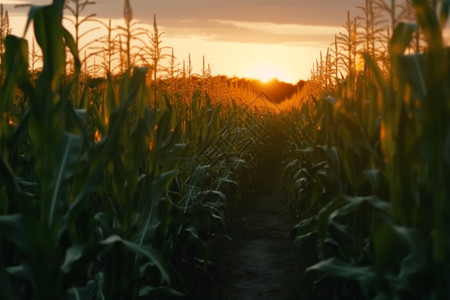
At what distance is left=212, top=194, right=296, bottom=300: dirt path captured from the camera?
221 inches

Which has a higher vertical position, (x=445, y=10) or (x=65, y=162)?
(x=445, y=10)

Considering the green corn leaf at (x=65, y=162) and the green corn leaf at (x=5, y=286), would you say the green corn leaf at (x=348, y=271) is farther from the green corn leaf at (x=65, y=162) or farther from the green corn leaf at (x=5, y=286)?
the green corn leaf at (x=5, y=286)

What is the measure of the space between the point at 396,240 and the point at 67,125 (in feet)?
5.63

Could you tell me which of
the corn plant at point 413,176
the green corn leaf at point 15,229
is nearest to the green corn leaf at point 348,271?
the corn plant at point 413,176

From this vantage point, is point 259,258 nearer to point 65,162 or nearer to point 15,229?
point 65,162

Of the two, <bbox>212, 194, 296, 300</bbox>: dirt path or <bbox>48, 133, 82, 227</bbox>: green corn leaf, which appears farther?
<bbox>212, 194, 296, 300</bbox>: dirt path

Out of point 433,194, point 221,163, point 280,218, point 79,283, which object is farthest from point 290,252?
point 433,194

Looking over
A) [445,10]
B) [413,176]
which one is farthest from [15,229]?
[445,10]

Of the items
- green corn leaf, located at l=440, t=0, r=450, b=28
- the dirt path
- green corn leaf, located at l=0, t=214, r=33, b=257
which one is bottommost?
the dirt path

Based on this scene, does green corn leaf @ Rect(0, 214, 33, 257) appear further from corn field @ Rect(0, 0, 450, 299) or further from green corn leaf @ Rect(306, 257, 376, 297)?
green corn leaf @ Rect(306, 257, 376, 297)

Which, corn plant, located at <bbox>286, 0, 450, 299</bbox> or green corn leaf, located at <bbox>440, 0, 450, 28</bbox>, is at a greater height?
green corn leaf, located at <bbox>440, 0, 450, 28</bbox>

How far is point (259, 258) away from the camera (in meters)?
6.95

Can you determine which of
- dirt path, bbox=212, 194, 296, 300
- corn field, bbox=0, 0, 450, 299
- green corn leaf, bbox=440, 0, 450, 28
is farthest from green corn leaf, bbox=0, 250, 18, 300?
dirt path, bbox=212, 194, 296, 300

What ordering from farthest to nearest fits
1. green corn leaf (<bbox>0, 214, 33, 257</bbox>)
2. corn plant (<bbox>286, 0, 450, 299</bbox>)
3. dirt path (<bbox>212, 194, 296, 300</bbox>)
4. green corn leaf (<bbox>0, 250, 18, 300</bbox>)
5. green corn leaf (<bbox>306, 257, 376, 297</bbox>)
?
dirt path (<bbox>212, 194, 296, 300</bbox>)
green corn leaf (<bbox>306, 257, 376, 297</bbox>)
green corn leaf (<bbox>0, 250, 18, 300</bbox>)
green corn leaf (<bbox>0, 214, 33, 257</bbox>)
corn plant (<bbox>286, 0, 450, 299</bbox>)
